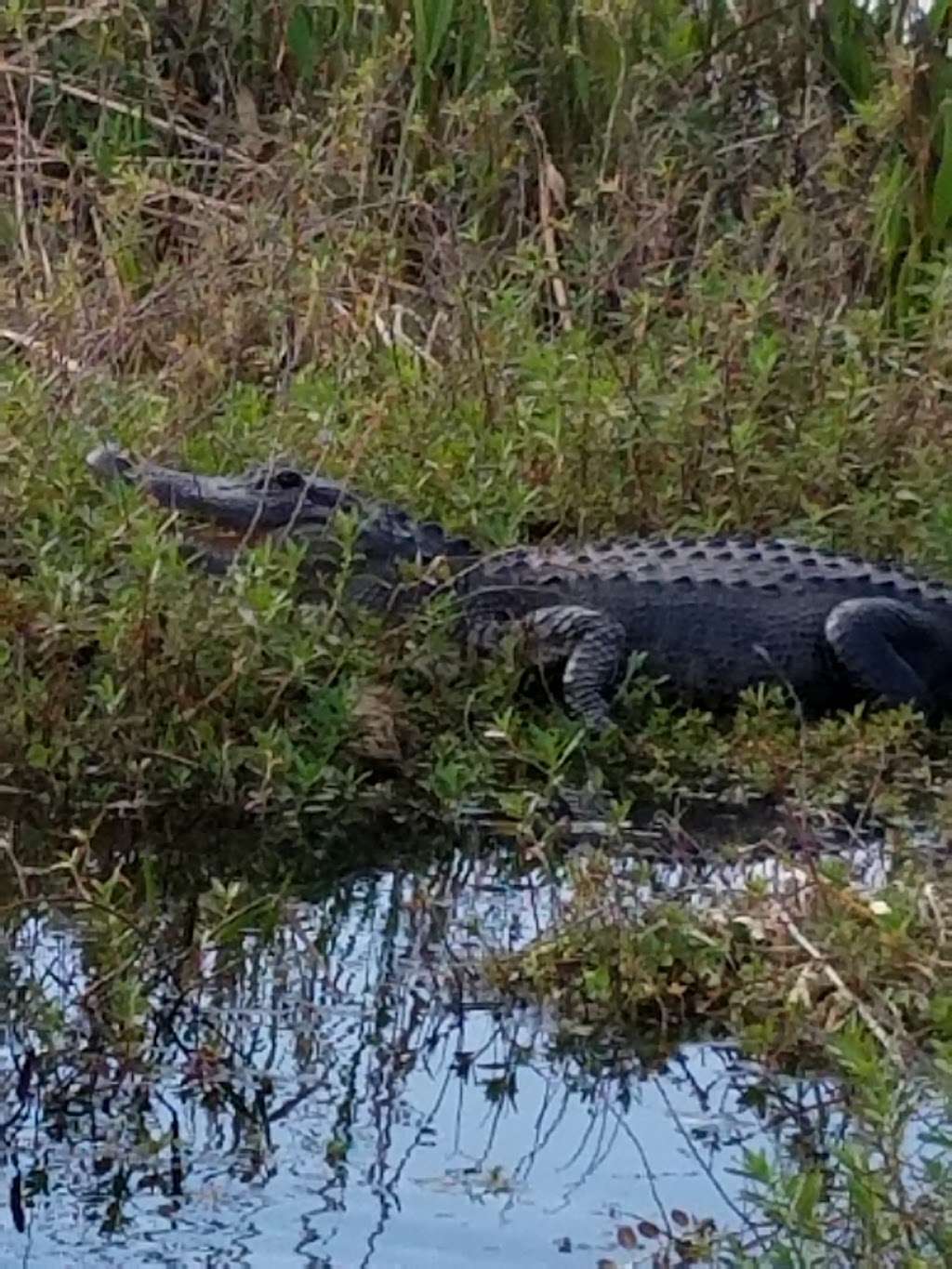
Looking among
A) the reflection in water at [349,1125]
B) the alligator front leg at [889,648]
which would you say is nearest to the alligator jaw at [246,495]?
the alligator front leg at [889,648]

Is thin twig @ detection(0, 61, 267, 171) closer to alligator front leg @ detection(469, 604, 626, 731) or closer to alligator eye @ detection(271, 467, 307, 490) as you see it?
alligator eye @ detection(271, 467, 307, 490)

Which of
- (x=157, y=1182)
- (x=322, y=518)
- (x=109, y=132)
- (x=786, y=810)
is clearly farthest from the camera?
(x=109, y=132)

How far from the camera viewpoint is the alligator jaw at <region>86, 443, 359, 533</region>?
187 inches

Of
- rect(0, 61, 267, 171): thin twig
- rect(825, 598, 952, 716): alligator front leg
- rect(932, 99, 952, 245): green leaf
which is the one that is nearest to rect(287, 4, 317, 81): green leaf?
rect(0, 61, 267, 171): thin twig

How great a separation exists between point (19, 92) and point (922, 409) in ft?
8.79

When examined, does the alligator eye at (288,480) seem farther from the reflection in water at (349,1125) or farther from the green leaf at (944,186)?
the green leaf at (944,186)

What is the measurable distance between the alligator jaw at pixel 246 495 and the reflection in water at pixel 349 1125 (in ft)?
4.13

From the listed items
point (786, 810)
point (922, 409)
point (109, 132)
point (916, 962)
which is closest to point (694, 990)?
point (916, 962)

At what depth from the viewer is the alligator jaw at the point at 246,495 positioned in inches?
187

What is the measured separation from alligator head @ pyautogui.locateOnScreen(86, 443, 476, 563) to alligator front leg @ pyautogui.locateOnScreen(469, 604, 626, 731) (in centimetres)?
19

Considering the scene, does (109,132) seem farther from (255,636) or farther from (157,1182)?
(157,1182)

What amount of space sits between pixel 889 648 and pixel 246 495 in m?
1.24

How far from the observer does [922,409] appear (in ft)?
18.5

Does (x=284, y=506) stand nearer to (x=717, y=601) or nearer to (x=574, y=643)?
(x=574, y=643)
